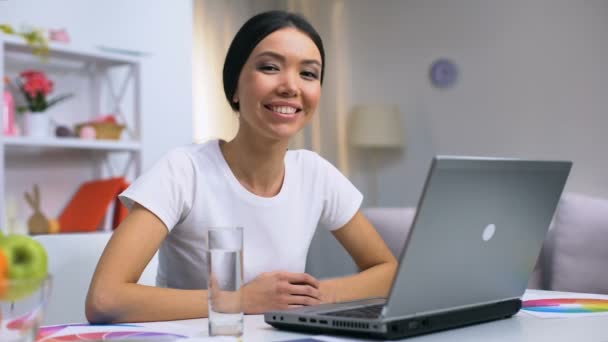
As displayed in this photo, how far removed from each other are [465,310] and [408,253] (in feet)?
0.71

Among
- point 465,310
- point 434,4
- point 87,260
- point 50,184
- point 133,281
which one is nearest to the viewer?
point 465,310

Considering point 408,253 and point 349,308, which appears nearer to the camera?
point 408,253

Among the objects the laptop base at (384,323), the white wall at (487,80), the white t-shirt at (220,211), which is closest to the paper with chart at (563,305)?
the laptop base at (384,323)

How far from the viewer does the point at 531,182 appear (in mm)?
1081

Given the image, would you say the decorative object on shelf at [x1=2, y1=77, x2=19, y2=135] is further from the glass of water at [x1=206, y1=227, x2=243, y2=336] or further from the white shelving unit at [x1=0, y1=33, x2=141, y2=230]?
the glass of water at [x1=206, y1=227, x2=243, y2=336]

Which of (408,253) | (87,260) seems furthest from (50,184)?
(408,253)

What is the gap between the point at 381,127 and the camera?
16.7ft

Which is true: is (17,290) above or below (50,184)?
above

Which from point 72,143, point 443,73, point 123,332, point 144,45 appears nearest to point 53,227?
point 72,143

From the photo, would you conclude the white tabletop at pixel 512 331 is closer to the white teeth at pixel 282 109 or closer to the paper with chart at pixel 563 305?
the paper with chart at pixel 563 305

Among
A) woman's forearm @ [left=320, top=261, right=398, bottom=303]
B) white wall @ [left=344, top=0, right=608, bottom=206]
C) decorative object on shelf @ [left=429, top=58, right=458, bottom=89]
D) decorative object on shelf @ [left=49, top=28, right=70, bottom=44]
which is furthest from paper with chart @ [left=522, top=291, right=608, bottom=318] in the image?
decorative object on shelf @ [left=429, top=58, right=458, bottom=89]

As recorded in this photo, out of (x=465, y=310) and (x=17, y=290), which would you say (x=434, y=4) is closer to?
(x=465, y=310)

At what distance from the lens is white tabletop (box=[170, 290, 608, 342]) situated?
99 cm

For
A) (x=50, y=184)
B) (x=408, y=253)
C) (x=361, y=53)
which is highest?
(x=361, y=53)
